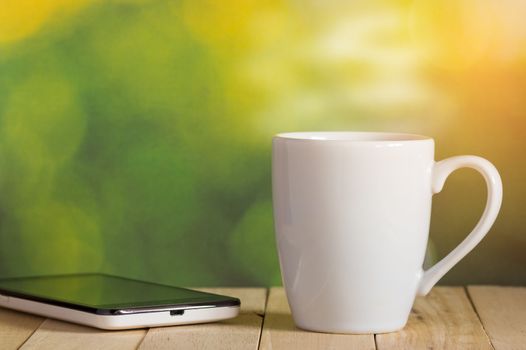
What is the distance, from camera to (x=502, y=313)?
912 millimetres

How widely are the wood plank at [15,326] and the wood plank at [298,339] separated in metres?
0.20

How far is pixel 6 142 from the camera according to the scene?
1.03m

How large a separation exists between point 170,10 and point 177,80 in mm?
71

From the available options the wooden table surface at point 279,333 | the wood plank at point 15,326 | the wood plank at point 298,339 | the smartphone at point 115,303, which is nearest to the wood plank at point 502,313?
the wooden table surface at point 279,333

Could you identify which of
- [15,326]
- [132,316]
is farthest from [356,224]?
[15,326]

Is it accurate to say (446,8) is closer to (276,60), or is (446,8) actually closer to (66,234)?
(276,60)

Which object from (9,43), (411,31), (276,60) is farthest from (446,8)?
(9,43)

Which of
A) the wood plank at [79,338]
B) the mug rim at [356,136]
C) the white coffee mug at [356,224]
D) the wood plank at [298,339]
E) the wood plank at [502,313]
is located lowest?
the wood plank at [502,313]

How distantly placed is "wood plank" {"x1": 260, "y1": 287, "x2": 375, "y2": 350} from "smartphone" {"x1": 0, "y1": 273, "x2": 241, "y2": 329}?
0.04 m

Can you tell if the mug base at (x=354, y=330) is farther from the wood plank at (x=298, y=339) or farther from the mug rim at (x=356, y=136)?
the mug rim at (x=356, y=136)

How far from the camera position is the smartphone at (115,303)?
0.83 meters

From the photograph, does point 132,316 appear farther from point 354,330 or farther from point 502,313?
point 502,313

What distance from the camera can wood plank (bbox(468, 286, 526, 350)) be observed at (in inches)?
32.4

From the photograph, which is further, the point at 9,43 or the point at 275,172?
the point at 9,43
